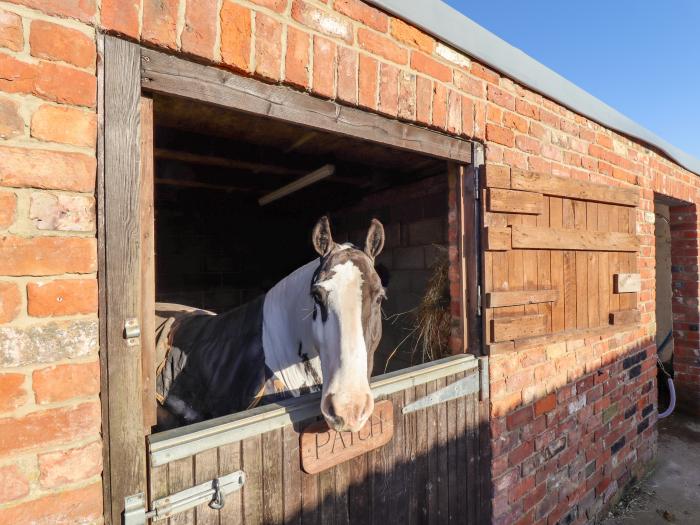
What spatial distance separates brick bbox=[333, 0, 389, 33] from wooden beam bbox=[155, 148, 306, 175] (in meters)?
1.70

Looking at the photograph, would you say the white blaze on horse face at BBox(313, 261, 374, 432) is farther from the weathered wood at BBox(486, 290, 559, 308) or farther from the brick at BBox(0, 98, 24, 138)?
the brick at BBox(0, 98, 24, 138)

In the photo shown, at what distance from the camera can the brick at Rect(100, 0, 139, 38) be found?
116cm

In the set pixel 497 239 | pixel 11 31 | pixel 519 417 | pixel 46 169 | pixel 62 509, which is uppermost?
pixel 11 31

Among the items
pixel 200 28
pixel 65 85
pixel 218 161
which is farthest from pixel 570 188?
pixel 65 85

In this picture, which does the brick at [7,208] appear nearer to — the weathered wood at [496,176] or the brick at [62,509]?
the brick at [62,509]

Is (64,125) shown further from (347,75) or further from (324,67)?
(347,75)

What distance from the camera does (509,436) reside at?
248 centimetres

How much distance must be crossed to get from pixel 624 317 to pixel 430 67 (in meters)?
2.45

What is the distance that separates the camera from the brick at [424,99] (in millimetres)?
1964

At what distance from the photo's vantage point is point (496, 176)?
2258mm

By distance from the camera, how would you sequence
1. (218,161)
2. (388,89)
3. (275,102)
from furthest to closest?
→ (218,161) < (388,89) < (275,102)

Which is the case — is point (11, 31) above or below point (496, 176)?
above

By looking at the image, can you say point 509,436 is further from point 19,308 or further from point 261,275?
point 261,275

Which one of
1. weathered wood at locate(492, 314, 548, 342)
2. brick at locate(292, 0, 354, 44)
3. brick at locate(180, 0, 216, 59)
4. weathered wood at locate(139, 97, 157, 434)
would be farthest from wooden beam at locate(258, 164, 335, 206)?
weathered wood at locate(139, 97, 157, 434)
